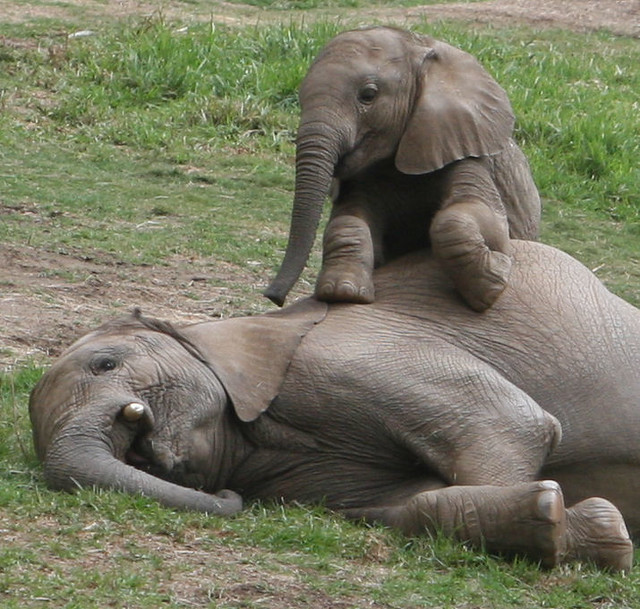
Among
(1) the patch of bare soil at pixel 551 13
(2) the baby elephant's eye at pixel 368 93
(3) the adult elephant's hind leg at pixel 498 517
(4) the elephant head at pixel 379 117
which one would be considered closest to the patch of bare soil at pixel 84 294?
(4) the elephant head at pixel 379 117

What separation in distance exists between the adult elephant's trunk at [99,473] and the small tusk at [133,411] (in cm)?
9

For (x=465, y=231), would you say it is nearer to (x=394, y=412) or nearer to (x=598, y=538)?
(x=394, y=412)

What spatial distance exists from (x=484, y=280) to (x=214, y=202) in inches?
222

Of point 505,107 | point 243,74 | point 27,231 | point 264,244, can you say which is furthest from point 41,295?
point 243,74

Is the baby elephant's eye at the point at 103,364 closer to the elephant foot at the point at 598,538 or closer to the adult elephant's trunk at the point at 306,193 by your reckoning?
the adult elephant's trunk at the point at 306,193

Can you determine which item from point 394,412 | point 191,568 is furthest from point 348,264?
point 191,568

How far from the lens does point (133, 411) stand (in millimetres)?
5227

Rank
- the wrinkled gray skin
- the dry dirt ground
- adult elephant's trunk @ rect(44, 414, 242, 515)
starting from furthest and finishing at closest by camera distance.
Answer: the dry dirt ground, the wrinkled gray skin, adult elephant's trunk @ rect(44, 414, 242, 515)

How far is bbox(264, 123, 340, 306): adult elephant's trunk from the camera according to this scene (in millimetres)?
5781

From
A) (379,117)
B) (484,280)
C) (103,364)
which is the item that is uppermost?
(379,117)

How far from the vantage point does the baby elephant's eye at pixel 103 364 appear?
540 cm

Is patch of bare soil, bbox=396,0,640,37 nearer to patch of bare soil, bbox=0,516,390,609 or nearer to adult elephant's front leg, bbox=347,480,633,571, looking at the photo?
adult elephant's front leg, bbox=347,480,633,571

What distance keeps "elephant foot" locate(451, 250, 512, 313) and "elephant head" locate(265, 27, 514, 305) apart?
408mm

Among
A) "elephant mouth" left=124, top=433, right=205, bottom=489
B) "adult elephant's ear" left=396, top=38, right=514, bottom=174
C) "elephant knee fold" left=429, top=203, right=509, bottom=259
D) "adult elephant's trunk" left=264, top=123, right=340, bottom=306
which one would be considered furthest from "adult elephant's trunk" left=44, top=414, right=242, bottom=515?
"adult elephant's ear" left=396, top=38, right=514, bottom=174
